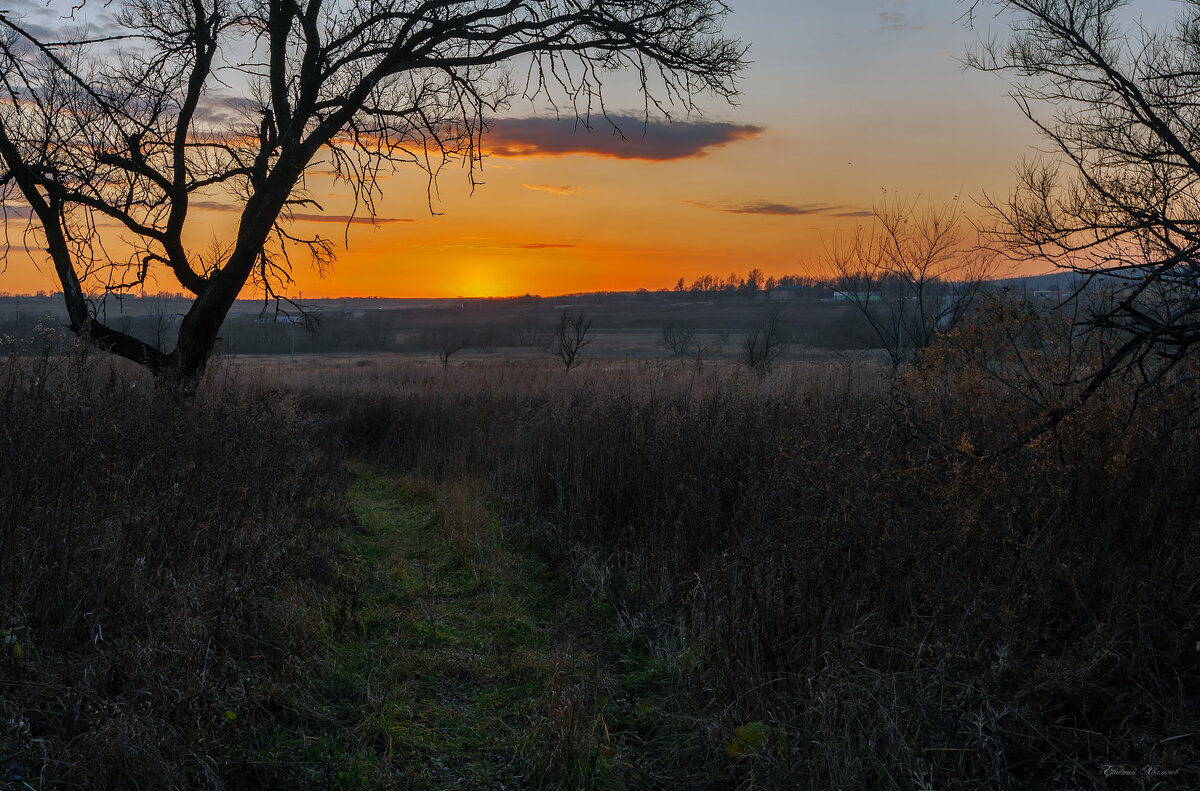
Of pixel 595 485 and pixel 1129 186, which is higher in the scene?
pixel 1129 186

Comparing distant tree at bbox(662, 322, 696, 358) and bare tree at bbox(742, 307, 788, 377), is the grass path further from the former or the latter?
distant tree at bbox(662, 322, 696, 358)

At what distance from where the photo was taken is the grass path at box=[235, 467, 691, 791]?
9.93 feet

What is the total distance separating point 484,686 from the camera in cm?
388

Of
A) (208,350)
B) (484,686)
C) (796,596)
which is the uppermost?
(208,350)

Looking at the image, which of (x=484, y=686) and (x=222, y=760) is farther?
(x=484, y=686)

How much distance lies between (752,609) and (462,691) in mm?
1560

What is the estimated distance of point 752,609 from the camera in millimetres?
3539

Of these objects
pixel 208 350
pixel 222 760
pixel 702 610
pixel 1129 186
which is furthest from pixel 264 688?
pixel 1129 186

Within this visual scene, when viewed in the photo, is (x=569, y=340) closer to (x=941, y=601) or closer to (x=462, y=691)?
(x=462, y=691)

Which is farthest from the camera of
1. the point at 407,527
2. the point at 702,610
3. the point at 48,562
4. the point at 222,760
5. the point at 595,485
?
the point at 407,527

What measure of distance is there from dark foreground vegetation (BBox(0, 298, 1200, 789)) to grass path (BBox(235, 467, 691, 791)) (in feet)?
0.09

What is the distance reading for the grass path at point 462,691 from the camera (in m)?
3.03

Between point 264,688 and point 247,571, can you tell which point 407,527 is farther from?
point 264,688

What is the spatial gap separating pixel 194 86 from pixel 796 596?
8.34 m
